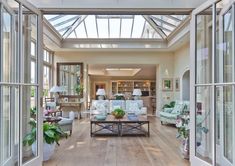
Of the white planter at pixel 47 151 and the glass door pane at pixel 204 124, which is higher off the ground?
the glass door pane at pixel 204 124

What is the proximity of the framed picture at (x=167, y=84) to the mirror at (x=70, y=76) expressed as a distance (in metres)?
3.89

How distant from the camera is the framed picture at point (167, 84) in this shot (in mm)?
13500

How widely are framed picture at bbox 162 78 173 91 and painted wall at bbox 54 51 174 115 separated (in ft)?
0.46

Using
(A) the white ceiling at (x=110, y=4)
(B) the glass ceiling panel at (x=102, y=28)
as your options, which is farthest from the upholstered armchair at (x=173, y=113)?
(A) the white ceiling at (x=110, y=4)

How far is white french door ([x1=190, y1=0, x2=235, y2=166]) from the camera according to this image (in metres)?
3.33

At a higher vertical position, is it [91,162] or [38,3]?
[38,3]

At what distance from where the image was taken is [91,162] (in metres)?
5.02

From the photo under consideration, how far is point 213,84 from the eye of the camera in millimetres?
3562

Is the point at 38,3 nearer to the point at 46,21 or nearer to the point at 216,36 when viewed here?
the point at 216,36

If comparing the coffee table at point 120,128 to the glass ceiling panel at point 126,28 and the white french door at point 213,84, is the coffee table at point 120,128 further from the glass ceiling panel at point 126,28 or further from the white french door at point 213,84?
the glass ceiling panel at point 126,28

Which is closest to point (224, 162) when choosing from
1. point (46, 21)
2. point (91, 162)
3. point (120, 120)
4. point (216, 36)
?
point (216, 36)

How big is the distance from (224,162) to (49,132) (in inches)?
119

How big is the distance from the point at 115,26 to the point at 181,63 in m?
3.24

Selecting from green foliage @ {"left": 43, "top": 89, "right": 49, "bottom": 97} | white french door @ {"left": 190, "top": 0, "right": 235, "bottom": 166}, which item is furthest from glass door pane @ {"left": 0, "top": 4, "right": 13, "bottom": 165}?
green foliage @ {"left": 43, "top": 89, "right": 49, "bottom": 97}
